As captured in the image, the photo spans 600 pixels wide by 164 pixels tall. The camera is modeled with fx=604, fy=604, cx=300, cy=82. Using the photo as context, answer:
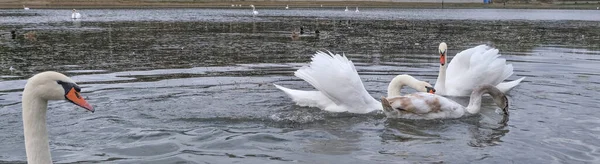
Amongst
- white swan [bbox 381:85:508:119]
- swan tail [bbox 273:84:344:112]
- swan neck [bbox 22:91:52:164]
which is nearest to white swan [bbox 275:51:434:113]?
swan tail [bbox 273:84:344:112]

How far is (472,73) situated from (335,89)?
3.64 m

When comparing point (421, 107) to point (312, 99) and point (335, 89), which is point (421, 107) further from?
point (312, 99)

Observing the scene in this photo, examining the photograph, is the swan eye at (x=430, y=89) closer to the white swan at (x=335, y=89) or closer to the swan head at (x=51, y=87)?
the white swan at (x=335, y=89)

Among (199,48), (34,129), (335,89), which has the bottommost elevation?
(199,48)

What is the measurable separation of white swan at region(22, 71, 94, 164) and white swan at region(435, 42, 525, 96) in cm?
815

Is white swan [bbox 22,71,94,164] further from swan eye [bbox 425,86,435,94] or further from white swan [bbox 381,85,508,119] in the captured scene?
swan eye [bbox 425,86,435,94]

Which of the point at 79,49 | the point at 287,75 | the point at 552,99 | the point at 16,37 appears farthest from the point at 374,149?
the point at 16,37

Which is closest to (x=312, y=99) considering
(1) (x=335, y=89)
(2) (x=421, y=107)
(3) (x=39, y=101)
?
(1) (x=335, y=89)

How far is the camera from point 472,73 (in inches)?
476

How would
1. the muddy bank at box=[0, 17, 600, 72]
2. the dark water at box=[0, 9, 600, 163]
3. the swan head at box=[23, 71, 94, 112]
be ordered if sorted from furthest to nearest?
1. the muddy bank at box=[0, 17, 600, 72]
2. the dark water at box=[0, 9, 600, 163]
3. the swan head at box=[23, 71, 94, 112]

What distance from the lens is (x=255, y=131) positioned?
870cm

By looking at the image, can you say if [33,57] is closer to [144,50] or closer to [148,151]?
[144,50]

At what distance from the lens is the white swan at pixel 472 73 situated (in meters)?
12.0

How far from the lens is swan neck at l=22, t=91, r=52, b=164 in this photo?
Answer: 5.00 m
